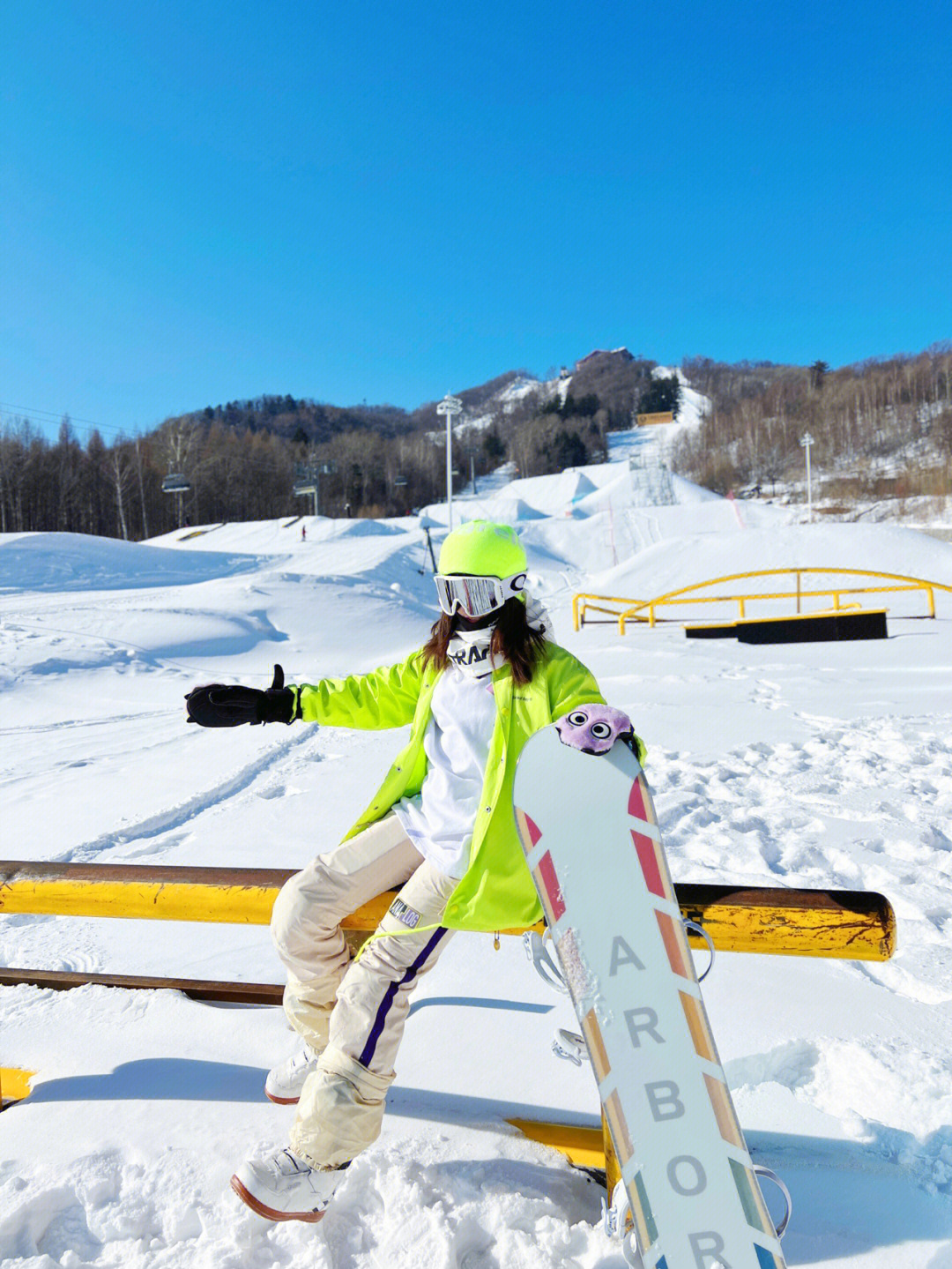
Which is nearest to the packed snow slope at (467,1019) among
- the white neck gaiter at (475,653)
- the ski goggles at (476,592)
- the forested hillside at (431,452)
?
the white neck gaiter at (475,653)

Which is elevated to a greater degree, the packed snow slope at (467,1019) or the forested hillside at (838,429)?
the forested hillside at (838,429)

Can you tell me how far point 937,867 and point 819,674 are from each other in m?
5.07

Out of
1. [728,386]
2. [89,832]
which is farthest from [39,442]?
[728,386]

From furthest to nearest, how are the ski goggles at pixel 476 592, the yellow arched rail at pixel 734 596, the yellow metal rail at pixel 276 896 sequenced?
the yellow arched rail at pixel 734 596 < the ski goggles at pixel 476 592 < the yellow metal rail at pixel 276 896

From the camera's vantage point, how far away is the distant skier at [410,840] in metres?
1.56

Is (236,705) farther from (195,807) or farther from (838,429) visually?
(838,429)

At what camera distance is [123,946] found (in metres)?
3.09

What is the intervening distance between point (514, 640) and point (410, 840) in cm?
59

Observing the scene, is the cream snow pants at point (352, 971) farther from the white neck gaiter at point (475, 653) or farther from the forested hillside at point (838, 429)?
the forested hillside at point (838, 429)

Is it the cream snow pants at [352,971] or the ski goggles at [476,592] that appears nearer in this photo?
the cream snow pants at [352,971]

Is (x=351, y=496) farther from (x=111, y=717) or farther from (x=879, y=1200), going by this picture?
(x=879, y=1200)

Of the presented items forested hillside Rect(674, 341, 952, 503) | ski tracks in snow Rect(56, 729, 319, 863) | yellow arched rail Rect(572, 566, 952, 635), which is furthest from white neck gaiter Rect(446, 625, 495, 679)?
forested hillside Rect(674, 341, 952, 503)

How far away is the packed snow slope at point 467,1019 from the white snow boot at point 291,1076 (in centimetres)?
9

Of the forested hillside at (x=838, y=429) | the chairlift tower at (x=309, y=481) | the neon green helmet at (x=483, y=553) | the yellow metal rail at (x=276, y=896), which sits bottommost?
the yellow metal rail at (x=276, y=896)
